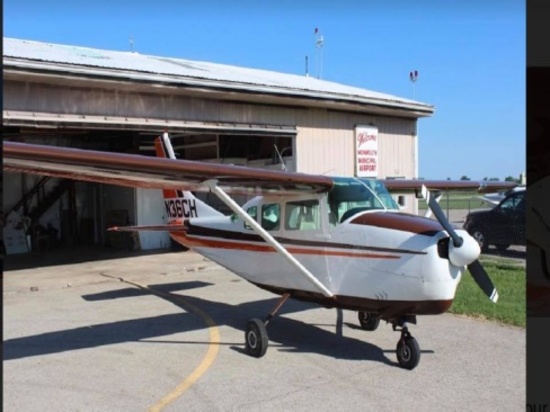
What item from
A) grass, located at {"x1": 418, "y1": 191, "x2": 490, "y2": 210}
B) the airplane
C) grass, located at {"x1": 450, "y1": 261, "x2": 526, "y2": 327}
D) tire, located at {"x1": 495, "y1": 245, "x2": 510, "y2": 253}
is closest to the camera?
the airplane

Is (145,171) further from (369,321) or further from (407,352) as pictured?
(369,321)

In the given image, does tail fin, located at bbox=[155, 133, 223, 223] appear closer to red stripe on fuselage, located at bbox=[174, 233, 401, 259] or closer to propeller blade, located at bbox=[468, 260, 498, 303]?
red stripe on fuselage, located at bbox=[174, 233, 401, 259]

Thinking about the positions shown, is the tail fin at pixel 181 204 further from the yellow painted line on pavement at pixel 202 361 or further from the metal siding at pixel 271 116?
the metal siding at pixel 271 116

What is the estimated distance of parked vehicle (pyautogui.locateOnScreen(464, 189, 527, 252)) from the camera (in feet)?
53.2

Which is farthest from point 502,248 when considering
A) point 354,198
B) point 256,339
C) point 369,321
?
point 256,339

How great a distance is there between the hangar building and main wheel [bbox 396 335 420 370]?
8467 millimetres

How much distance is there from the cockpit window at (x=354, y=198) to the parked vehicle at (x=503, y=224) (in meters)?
10.9

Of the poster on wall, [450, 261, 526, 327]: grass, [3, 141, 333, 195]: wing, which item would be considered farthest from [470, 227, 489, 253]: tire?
[3, 141, 333, 195]: wing

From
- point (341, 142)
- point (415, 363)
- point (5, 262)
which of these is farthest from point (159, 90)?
point (415, 363)

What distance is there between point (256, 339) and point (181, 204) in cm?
426

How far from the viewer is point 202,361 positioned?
6.34 metres

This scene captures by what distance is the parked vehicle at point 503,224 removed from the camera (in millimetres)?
16219

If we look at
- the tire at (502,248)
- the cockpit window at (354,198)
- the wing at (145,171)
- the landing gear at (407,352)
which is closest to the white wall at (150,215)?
the tire at (502,248)

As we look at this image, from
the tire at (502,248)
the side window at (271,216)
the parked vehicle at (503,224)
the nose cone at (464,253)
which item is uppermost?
the side window at (271,216)
